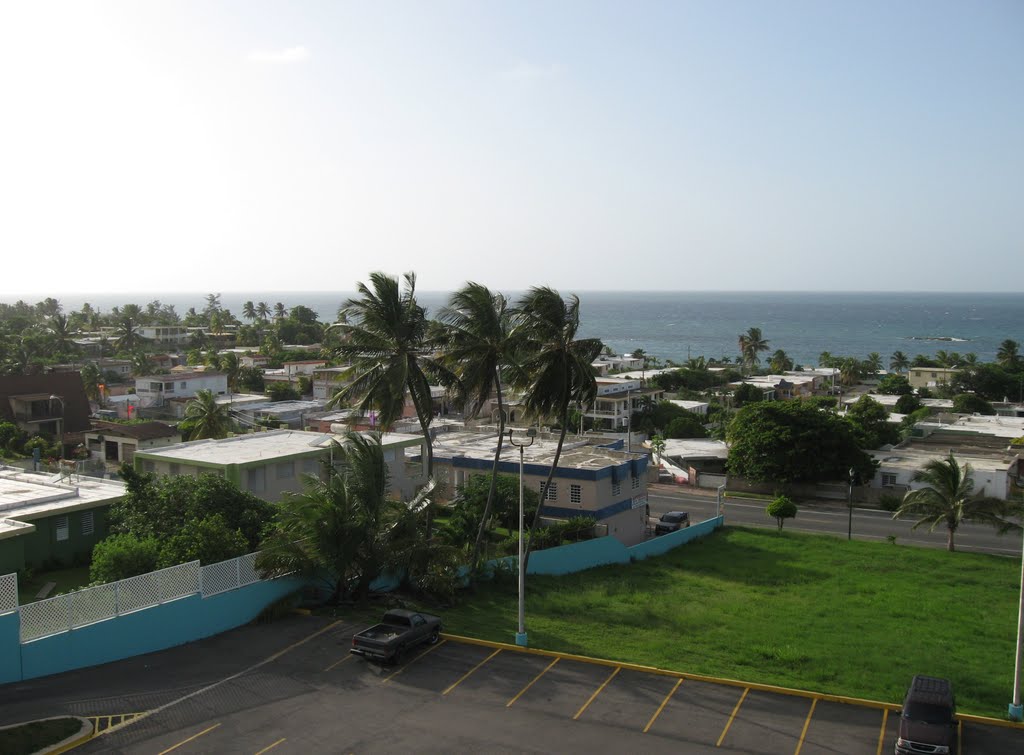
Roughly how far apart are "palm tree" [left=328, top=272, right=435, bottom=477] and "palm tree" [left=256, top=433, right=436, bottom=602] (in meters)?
2.74

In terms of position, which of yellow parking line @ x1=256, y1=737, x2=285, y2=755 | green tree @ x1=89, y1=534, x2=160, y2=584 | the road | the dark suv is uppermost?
green tree @ x1=89, y1=534, x2=160, y2=584

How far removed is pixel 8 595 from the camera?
19.4 m

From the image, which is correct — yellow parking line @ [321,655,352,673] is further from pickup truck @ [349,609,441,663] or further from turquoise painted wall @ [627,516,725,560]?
turquoise painted wall @ [627,516,725,560]

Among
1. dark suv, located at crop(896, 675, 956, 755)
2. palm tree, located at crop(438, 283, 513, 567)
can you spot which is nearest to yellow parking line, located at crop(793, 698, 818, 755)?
dark suv, located at crop(896, 675, 956, 755)

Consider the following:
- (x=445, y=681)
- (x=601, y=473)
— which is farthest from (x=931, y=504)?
(x=445, y=681)

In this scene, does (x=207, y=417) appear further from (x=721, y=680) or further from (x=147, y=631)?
(x=721, y=680)

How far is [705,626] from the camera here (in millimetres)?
27719

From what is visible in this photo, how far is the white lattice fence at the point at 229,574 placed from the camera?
23.7m

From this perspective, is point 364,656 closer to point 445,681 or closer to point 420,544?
point 445,681

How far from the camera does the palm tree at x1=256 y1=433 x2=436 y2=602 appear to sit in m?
25.5

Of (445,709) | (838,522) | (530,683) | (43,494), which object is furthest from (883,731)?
(838,522)

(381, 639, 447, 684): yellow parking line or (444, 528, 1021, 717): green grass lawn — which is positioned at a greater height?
(381, 639, 447, 684): yellow parking line

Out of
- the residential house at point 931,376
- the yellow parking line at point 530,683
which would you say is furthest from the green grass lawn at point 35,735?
the residential house at point 931,376

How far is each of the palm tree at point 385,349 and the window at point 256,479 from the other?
24.5 feet
